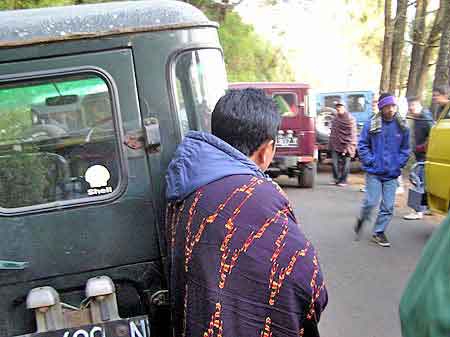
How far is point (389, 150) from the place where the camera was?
5379mm

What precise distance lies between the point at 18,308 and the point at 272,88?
331 inches

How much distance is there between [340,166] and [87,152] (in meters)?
8.97

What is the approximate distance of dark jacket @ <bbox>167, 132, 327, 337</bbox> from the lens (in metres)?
1.68

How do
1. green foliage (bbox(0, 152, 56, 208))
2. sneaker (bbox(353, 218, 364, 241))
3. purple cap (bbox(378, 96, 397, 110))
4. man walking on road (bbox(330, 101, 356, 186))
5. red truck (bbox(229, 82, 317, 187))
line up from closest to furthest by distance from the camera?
green foliage (bbox(0, 152, 56, 208)), purple cap (bbox(378, 96, 397, 110)), sneaker (bbox(353, 218, 364, 241)), red truck (bbox(229, 82, 317, 187)), man walking on road (bbox(330, 101, 356, 186))

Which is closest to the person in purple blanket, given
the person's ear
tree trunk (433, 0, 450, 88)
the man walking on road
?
the person's ear

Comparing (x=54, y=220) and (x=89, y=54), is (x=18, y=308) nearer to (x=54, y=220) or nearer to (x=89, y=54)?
(x=54, y=220)

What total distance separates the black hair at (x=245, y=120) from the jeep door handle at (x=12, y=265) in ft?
3.49

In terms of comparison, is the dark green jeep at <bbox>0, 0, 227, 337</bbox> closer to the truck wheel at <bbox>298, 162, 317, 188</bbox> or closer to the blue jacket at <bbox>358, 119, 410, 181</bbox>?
the blue jacket at <bbox>358, 119, 410, 181</bbox>

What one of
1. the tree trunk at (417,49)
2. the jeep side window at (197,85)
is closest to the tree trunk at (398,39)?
the tree trunk at (417,49)

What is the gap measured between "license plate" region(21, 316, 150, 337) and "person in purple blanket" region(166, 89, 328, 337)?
0.50 metres

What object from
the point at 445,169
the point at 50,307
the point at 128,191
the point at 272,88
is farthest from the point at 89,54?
the point at 272,88

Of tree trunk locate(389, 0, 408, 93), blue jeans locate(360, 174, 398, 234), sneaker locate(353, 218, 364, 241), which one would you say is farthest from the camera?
tree trunk locate(389, 0, 408, 93)

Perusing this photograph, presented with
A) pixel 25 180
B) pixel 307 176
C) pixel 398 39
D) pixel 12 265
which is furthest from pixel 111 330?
pixel 398 39

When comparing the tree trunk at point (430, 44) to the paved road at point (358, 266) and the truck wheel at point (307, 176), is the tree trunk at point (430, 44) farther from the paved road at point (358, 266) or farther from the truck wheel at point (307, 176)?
the paved road at point (358, 266)
